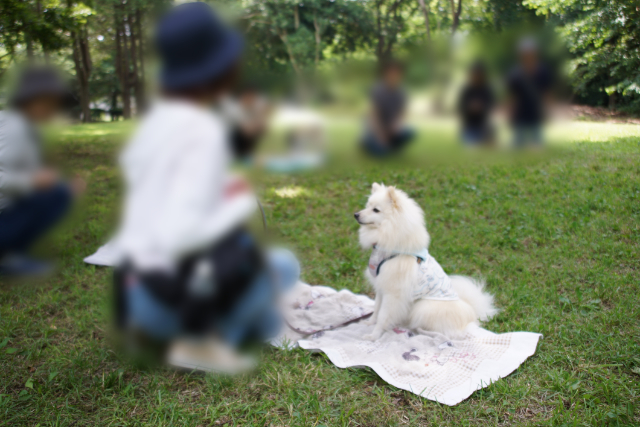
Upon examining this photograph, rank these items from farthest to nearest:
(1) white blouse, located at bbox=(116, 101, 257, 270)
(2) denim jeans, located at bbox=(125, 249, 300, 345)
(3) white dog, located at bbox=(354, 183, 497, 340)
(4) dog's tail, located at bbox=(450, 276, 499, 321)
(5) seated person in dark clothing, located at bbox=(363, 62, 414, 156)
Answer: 1. (4) dog's tail, located at bbox=(450, 276, 499, 321)
2. (3) white dog, located at bbox=(354, 183, 497, 340)
3. (5) seated person in dark clothing, located at bbox=(363, 62, 414, 156)
4. (2) denim jeans, located at bbox=(125, 249, 300, 345)
5. (1) white blouse, located at bbox=(116, 101, 257, 270)

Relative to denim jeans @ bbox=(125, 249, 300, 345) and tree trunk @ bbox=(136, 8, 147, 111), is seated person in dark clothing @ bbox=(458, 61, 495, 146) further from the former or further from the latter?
tree trunk @ bbox=(136, 8, 147, 111)

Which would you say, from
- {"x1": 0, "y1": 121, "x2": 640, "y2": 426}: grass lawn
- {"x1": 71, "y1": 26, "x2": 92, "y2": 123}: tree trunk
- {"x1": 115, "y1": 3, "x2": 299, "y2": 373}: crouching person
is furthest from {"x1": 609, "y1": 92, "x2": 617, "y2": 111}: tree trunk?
{"x1": 71, "y1": 26, "x2": 92, "y2": 123}: tree trunk

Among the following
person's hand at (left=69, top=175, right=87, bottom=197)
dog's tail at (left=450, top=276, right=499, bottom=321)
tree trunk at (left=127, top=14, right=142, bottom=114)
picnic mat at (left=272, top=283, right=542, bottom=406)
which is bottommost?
picnic mat at (left=272, top=283, right=542, bottom=406)

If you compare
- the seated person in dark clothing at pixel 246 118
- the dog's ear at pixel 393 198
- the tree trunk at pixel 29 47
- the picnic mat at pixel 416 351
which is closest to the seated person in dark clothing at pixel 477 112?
the seated person in dark clothing at pixel 246 118

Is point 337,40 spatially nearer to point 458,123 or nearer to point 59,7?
point 458,123

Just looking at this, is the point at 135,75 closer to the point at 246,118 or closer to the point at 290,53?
the point at 246,118

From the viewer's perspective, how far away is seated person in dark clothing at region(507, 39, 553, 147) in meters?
1.38

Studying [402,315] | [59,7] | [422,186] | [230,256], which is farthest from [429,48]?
[422,186]

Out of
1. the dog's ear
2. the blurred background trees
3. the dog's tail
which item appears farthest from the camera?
the dog's tail

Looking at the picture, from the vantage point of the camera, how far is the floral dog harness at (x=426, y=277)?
13.1ft

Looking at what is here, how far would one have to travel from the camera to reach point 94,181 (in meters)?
1.62

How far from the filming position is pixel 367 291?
5289 millimetres

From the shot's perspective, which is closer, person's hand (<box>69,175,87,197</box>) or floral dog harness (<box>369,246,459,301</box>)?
person's hand (<box>69,175,87,197</box>)

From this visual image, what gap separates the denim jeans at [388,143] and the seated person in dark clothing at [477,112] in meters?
0.19
